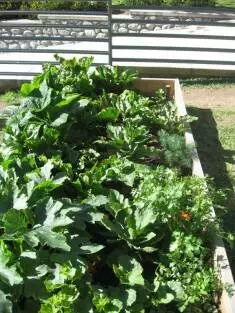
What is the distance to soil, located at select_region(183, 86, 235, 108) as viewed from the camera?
704 cm

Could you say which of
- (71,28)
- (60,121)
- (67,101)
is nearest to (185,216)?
(60,121)

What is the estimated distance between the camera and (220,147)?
5.73 meters

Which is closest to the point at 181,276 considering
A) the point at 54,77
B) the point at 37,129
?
the point at 37,129

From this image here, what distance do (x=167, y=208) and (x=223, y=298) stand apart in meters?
0.64

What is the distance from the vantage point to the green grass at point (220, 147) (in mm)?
4532

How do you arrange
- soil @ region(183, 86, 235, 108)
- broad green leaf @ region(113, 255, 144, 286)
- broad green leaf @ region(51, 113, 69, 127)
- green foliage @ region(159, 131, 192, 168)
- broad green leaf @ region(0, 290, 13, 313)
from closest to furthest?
broad green leaf @ region(0, 290, 13, 313) → broad green leaf @ region(113, 255, 144, 286) → broad green leaf @ region(51, 113, 69, 127) → green foliage @ region(159, 131, 192, 168) → soil @ region(183, 86, 235, 108)

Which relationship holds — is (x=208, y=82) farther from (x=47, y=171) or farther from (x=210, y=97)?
(x=47, y=171)

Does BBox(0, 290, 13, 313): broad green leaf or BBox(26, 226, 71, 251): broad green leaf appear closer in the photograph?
BBox(0, 290, 13, 313): broad green leaf

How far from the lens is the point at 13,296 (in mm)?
2736

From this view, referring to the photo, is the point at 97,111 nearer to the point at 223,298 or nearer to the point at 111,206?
the point at 111,206

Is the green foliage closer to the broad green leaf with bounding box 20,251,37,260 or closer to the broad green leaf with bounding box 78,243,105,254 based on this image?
the broad green leaf with bounding box 78,243,105,254

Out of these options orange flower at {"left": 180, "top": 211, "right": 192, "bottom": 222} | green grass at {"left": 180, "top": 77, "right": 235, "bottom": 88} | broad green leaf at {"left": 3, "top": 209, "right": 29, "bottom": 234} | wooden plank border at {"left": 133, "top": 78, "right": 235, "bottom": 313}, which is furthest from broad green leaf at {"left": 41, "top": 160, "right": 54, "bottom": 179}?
green grass at {"left": 180, "top": 77, "right": 235, "bottom": 88}

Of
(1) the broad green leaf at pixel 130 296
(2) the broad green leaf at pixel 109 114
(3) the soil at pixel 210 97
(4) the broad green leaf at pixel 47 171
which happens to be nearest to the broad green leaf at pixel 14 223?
(4) the broad green leaf at pixel 47 171

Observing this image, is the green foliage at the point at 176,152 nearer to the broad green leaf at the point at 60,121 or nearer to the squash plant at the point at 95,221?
the squash plant at the point at 95,221
